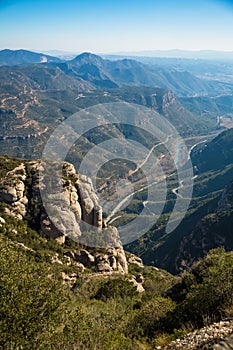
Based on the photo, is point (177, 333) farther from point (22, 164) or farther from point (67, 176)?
point (22, 164)

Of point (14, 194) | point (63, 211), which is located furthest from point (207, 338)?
point (14, 194)

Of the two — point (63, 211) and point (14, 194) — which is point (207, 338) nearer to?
point (63, 211)

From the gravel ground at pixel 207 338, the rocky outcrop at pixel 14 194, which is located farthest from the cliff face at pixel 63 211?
the gravel ground at pixel 207 338

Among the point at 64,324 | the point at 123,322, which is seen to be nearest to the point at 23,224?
the point at 123,322

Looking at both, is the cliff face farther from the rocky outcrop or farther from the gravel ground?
the gravel ground

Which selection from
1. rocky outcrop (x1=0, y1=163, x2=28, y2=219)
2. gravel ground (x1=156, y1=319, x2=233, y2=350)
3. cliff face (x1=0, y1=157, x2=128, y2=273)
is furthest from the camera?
cliff face (x1=0, y1=157, x2=128, y2=273)

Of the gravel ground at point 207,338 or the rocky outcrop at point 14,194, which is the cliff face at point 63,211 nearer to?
the rocky outcrop at point 14,194

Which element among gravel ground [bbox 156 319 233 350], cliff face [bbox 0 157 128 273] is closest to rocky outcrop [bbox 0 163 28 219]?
cliff face [bbox 0 157 128 273]

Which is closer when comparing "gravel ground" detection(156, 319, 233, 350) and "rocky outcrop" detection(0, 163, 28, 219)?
"gravel ground" detection(156, 319, 233, 350)
